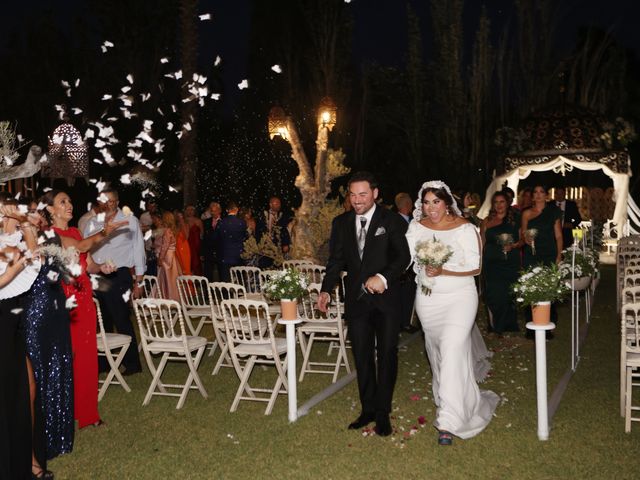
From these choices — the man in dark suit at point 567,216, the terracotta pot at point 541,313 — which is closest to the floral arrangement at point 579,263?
the terracotta pot at point 541,313

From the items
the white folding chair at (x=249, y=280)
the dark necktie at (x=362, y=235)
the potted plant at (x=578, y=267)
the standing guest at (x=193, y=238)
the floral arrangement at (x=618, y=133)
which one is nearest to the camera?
the dark necktie at (x=362, y=235)

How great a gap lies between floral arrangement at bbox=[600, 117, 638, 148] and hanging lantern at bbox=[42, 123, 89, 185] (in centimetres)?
1223

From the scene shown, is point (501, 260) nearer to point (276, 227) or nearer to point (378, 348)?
point (378, 348)

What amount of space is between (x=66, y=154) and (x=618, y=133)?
12712mm

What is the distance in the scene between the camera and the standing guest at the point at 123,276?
326 inches

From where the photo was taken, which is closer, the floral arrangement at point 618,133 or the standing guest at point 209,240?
the standing guest at point 209,240

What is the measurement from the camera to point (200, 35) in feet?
54.7

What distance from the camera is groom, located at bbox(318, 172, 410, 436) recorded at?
5.71 m

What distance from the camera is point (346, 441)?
5668mm

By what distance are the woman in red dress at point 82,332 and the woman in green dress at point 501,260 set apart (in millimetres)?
5255

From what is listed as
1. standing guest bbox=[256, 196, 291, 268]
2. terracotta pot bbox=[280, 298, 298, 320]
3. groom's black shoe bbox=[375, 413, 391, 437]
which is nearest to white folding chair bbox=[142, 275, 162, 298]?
standing guest bbox=[256, 196, 291, 268]

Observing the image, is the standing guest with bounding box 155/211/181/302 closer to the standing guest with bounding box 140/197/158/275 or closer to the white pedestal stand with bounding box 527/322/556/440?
the standing guest with bounding box 140/197/158/275

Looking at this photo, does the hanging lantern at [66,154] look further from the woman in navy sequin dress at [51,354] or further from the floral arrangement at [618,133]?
the floral arrangement at [618,133]

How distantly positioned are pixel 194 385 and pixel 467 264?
3390 mm
